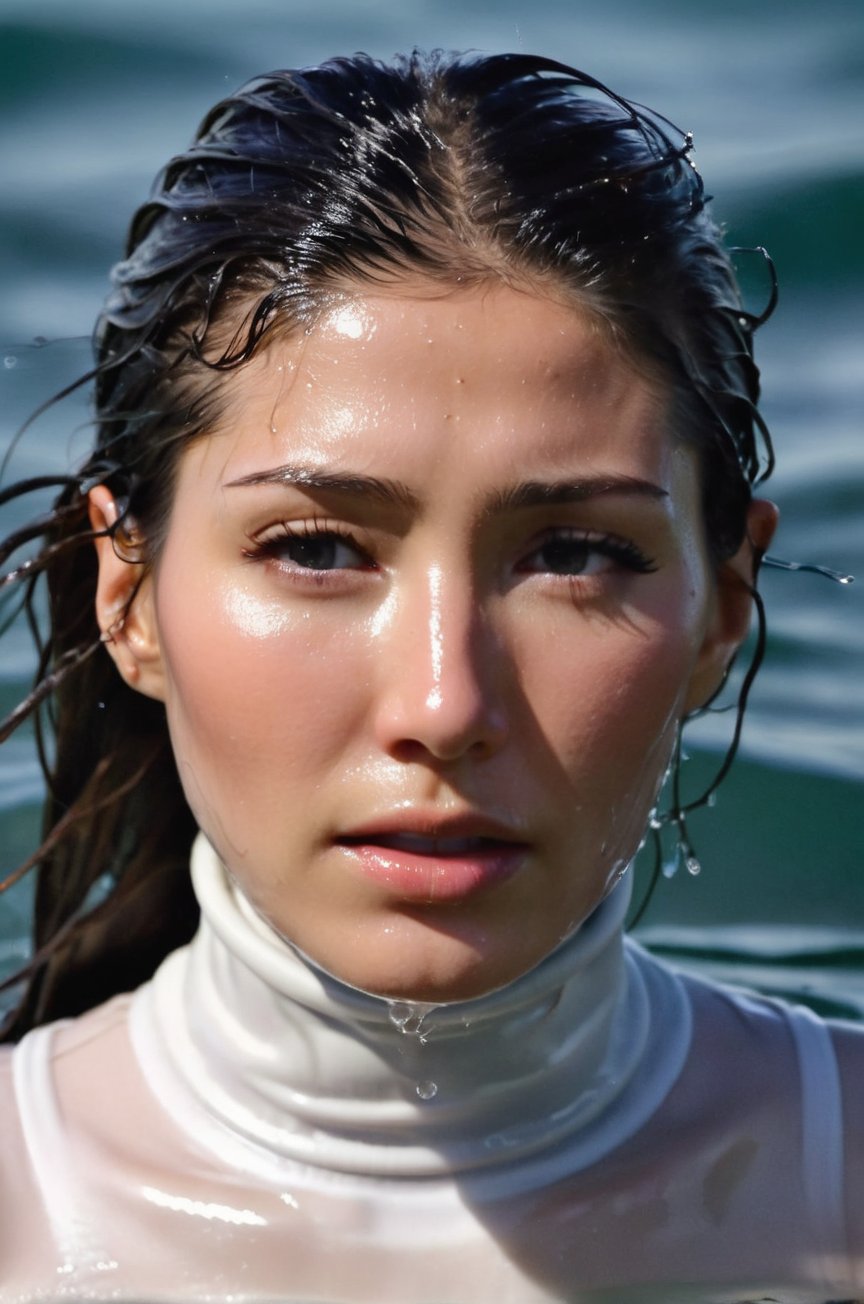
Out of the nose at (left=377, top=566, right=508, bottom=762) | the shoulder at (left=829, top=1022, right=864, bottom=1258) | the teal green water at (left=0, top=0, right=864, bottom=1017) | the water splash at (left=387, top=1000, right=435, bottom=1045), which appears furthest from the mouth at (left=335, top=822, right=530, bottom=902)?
the teal green water at (left=0, top=0, right=864, bottom=1017)

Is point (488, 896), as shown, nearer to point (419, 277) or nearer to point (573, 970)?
point (573, 970)

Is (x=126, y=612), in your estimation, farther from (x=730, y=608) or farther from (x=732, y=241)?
(x=732, y=241)

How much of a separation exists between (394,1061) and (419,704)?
0.65 meters

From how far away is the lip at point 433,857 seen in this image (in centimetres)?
240

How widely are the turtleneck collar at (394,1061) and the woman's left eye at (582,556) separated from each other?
0.50 meters

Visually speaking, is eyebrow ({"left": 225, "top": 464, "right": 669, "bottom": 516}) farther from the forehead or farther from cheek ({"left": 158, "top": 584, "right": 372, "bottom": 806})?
cheek ({"left": 158, "top": 584, "right": 372, "bottom": 806})

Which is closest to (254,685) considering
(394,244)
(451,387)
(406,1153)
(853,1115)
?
(451,387)

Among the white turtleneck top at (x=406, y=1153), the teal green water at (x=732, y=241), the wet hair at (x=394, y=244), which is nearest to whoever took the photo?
the wet hair at (x=394, y=244)

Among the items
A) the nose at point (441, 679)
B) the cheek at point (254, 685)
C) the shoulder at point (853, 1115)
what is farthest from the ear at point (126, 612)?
the shoulder at point (853, 1115)

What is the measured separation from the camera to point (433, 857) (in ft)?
7.95

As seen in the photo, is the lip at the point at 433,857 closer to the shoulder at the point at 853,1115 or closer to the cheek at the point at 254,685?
the cheek at the point at 254,685

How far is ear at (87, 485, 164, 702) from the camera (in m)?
2.84

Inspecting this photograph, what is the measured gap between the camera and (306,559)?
2508 millimetres

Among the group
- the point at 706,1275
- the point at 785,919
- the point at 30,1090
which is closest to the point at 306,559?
the point at 30,1090
